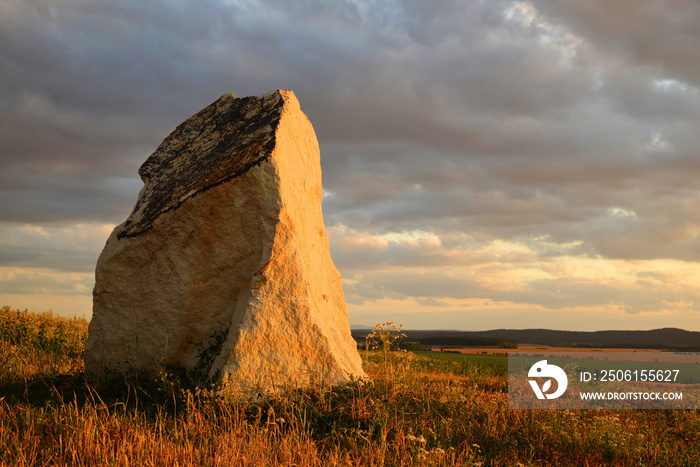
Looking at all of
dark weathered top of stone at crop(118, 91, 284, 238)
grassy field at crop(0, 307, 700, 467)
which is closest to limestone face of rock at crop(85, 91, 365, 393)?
dark weathered top of stone at crop(118, 91, 284, 238)

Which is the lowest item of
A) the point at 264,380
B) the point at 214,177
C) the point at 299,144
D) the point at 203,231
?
the point at 264,380

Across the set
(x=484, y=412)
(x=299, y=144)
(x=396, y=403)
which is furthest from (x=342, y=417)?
(x=299, y=144)

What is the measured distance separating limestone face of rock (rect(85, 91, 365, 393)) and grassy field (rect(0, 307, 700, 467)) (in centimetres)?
42

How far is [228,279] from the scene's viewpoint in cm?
719

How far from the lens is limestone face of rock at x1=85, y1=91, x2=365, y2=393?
250 inches

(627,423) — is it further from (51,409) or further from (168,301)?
(51,409)

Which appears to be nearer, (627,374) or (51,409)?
(51,409)

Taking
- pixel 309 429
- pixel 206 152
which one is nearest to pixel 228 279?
pixel 206 152

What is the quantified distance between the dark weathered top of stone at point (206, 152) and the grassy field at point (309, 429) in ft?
8.26

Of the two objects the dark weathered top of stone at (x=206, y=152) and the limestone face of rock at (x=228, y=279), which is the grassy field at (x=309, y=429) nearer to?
the limestone face of rock at (x=228, y=279)

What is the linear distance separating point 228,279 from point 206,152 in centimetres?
223

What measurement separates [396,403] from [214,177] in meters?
3.86

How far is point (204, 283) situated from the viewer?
723 cm

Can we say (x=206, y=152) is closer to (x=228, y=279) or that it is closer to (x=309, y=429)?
(x=228, y=279)
